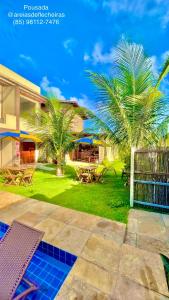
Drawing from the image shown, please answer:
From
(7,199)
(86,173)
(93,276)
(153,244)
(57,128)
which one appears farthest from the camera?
(57,128)

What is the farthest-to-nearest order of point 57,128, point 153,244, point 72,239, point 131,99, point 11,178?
point 57,128, point 11,178, point 131,99, point 72,239, point 153,244

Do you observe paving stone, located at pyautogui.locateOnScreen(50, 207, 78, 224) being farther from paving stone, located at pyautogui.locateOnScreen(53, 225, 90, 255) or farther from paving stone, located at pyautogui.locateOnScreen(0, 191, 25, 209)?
paving stone, located at pyautogui.locateOnScreen(0, 191, 25, 209)

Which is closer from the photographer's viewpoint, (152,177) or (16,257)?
(16,257)

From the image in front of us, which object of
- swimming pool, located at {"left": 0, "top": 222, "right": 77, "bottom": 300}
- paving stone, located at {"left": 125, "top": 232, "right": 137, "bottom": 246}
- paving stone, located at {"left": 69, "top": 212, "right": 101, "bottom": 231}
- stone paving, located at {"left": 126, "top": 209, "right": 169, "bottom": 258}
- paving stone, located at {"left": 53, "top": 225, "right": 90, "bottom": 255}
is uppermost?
paving stone, located at {"left": 69, "top": 212, "right": 101, "bottom": 231}

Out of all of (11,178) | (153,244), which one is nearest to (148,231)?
(153,244)

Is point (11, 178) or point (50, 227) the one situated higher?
point (11, 178)

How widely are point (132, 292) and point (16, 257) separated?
1984 mm

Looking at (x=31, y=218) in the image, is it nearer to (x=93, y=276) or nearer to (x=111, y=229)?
(x=111, y=229)

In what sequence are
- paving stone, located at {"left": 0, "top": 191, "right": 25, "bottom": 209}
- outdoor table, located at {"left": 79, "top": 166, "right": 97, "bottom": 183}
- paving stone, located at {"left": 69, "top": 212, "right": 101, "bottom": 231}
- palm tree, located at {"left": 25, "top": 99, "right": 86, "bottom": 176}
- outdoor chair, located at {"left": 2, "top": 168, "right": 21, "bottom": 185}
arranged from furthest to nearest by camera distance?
palm tree, located at {"left": 25, "top": 99, "right": 86, "bottom": 176}, outdoor table, located at {"left": 79, "top": 166, "right": 97, "bottom": 183}, outdoor chair, located at {"left": 2, "top": 168, "right": 21, "bottom": 185}, paving stone, located at {"left": 0, "top": 191, "right": 25, "bottom": 209}, paving stone, located at {"left": 69, "top": 212, "right": 101, "bottom": 231}

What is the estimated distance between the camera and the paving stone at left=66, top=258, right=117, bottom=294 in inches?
96.0

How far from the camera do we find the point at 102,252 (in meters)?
3.20

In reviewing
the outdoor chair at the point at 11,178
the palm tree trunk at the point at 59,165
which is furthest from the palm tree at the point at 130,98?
the outdoor chair at the point at 11,178

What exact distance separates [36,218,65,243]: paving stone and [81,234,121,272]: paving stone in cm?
87

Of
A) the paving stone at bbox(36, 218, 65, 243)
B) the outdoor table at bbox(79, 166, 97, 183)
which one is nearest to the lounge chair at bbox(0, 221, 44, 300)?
the paving stone at bbox(36, 218, 65, 243)
